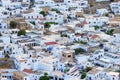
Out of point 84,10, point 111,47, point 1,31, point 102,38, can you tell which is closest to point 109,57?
point 111,47

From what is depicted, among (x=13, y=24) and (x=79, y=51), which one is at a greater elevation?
(x=13, y=24)

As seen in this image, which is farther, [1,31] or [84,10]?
[84,10]

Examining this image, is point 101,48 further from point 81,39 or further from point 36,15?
point 36,15

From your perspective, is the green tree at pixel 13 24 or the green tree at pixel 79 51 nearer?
the green tree at pixel 79 51

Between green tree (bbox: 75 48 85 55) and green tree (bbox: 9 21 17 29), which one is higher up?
green tree (bbox: 9 21 17 29)

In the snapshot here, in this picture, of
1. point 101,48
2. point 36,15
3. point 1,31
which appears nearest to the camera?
point 101,48

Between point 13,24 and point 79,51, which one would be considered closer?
point 79,51

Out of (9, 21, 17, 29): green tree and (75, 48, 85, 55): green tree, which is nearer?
(75, 48, 85, 55): green tree

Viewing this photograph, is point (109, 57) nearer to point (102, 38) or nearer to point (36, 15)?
point (102, 38)

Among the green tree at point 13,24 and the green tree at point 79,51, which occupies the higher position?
the green tree at point 13,24

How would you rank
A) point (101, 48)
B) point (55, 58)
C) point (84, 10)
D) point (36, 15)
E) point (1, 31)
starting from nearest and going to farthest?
point (55, 58), point (101, 48), point (1, 31), point (36, 15), point (84, 10)
